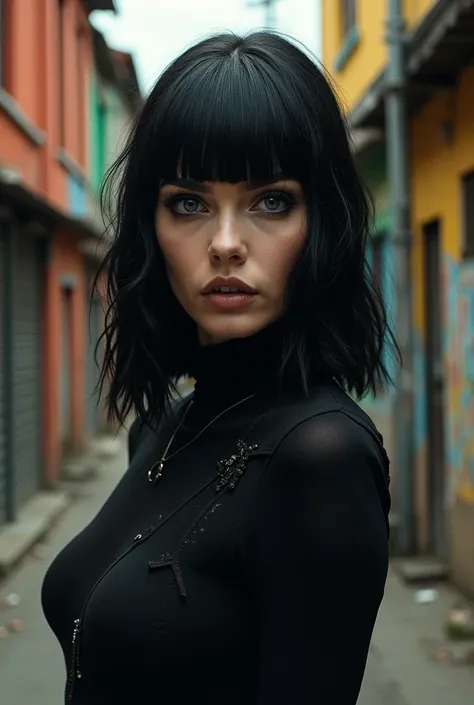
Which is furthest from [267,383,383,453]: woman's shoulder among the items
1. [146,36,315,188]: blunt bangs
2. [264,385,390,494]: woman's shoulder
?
[146,36,315,188]: blunt bangs

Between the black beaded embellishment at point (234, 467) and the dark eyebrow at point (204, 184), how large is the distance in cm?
38

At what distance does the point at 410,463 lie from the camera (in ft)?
23.6

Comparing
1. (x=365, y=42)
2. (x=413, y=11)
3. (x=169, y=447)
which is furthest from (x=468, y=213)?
(x=169, y=447)

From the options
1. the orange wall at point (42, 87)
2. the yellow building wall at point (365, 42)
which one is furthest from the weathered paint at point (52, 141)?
the yellow building wall at point (365, 42)

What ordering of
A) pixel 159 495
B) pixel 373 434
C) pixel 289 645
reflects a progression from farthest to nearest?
pixel 159 495
pixel 373 434
pixel 289 645

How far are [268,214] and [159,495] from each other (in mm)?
492

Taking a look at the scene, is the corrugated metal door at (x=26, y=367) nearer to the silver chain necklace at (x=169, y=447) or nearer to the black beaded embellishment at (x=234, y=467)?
the silver chain necklace at (x=169, y=447)

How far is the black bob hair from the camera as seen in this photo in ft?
4.40

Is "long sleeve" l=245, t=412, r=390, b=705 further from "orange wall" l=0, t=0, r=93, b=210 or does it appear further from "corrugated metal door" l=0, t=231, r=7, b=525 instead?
"corrugated metal door" l=0, t=231, r=7, b=525

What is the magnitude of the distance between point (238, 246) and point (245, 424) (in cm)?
27

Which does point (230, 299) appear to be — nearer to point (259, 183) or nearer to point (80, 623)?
point (259, 183)

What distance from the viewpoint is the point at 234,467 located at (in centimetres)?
131

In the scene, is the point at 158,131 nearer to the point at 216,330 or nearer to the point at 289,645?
the point at 216,330

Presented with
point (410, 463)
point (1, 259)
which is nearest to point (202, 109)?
point (410, 463)
